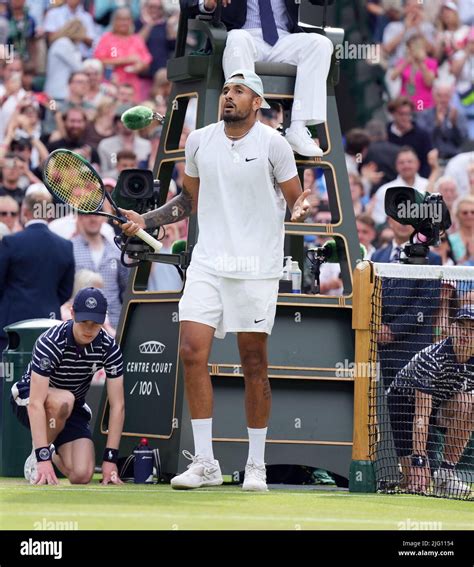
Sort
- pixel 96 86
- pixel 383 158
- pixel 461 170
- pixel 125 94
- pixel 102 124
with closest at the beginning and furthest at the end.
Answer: pixel 102 124, pixel 96 86, pixel 125 94, pixel 461 170, pixel 383 158

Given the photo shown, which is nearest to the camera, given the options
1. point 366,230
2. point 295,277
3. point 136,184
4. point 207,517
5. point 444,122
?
point 207,517

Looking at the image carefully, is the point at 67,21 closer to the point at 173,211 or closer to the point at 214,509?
the point at 173,211

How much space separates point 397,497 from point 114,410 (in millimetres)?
1904

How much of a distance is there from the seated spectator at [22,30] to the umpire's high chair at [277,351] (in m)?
6.41

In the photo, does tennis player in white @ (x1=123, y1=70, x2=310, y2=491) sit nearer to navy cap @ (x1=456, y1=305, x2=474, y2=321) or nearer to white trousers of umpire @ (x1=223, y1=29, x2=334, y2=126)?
white trousers of umpire @ (x1=223, y1=29, x2=334, y2=126)

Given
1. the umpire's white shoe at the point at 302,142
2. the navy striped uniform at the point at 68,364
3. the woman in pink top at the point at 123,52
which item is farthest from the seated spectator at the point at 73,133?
the navy striped uniform at the point at 68,364

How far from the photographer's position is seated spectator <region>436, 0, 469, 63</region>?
60.5 ft

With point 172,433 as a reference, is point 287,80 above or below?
above

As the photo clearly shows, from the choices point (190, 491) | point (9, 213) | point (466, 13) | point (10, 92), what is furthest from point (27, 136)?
point (190, 491)

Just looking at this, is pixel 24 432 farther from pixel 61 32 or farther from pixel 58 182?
pixel 61 32

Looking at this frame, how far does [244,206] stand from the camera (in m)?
9.06

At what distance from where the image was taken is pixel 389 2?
733 inches

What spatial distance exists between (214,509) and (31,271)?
4775 mm
